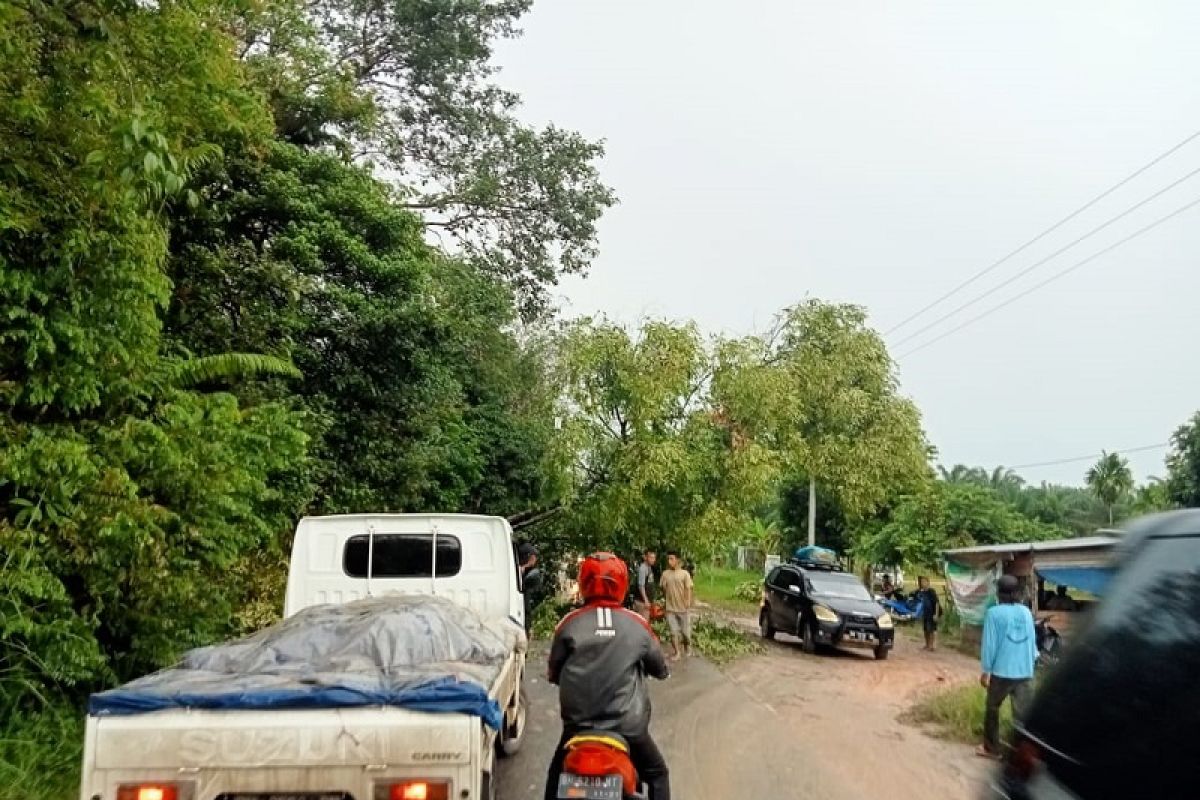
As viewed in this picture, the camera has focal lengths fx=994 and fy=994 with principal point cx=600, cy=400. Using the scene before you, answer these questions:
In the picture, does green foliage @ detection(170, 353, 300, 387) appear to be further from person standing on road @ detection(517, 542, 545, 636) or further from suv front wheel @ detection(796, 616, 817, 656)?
suv front wheel @ detection(796, 616, 817, 656)

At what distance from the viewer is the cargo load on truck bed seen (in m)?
4.73

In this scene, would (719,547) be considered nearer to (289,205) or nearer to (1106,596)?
(289,205)

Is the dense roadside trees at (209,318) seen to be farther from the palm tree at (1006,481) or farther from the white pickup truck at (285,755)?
the palm tree at (1006,481)

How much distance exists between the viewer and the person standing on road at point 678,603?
623 inches

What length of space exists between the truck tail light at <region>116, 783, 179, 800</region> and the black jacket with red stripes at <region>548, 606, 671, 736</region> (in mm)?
1912

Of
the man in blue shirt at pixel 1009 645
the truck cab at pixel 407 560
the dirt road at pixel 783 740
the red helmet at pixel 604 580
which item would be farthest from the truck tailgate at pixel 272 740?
the man in blue shirt at pixel 1009 645

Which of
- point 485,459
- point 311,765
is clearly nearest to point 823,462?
point 485,459

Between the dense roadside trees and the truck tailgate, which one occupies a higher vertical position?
the dense roadside trees

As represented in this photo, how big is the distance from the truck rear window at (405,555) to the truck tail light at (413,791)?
4.79 metres

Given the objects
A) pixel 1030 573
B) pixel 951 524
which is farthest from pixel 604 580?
pixel 951 524

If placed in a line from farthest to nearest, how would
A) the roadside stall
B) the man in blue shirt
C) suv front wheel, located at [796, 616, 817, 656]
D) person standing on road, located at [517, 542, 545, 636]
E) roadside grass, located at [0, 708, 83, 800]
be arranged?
1. suv front wheel, located at [796, 616, 817, 656]
2. the roadside stall
3. person standing on road, located at [517, 542, 545, 636]
4. the man in blue shirt
5. roadside grass, located at [0, 708, 83, 800]

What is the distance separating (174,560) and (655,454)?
31.4ft

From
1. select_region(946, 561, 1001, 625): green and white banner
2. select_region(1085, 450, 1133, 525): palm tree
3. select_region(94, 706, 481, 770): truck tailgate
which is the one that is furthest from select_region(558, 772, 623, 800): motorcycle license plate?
select_region(1085, 450, 1133, 525): palm tree

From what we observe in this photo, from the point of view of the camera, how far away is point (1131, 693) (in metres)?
2.48
